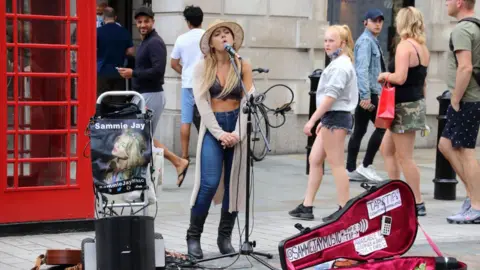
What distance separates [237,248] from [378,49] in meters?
4.36

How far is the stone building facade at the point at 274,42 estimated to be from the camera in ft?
40.9

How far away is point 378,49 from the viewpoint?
11.2 meters

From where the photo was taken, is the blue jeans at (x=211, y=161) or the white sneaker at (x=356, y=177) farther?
the white sneaker at (x=356, y=177)

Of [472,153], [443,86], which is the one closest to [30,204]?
[472,153]

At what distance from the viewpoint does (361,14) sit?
14.0m

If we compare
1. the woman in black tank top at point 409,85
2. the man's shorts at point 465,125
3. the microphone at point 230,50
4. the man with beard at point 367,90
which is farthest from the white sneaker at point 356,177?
the microphone at point 230,50

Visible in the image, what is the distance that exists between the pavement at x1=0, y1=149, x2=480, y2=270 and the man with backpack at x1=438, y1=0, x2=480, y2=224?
0.34 metres

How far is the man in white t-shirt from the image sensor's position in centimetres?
1073

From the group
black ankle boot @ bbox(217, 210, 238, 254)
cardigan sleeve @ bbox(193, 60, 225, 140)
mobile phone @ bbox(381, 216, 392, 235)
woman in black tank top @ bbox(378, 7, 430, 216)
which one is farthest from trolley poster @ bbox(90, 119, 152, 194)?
woman in black tank top @ bbox(378, 7, 430, 216)

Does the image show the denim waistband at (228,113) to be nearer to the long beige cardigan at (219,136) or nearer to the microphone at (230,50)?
the long beige cardigan at (219,136)

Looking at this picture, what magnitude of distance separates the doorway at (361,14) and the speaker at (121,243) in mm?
8130

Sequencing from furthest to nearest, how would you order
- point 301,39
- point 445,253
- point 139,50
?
1. point 301,39
2. point 139,50
3. point 445,253

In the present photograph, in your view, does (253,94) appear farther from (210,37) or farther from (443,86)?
(443,86)

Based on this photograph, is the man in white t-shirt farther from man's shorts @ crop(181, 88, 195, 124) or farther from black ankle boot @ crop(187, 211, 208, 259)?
black ankle boot @ crop(187, 211, 208, 259)
